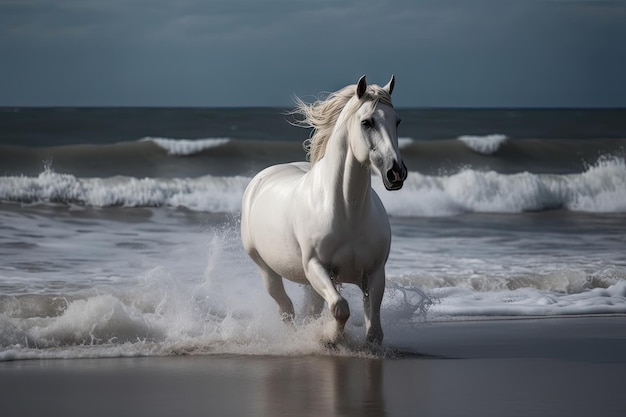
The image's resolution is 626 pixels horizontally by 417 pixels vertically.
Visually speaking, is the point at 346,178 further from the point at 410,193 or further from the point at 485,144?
the point at 485,144

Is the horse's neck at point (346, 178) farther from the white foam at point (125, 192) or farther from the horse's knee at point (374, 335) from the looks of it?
the white foam at point (125, 192)

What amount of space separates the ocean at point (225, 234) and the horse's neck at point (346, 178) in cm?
75

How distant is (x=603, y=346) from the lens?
637cm

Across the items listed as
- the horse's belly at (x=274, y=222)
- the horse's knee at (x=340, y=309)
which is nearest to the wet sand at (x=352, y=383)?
the horse's knee at (x=340, y=309)

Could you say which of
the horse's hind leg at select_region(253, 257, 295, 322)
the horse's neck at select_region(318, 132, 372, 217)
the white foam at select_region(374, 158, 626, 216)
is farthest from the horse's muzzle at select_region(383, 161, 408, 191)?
the white foam at select_region(374, 158, 626, 216)

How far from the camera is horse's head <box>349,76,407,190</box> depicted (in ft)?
17.6

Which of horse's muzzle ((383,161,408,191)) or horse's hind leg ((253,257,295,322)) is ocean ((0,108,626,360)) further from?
horse's muzzle ((383,161,408,191))

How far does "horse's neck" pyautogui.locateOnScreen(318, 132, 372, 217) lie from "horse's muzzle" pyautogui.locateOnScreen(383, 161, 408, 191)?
0.40 m

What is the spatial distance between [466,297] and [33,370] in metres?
3.63

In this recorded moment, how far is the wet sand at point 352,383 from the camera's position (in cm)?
465

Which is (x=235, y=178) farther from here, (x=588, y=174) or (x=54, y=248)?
(x=54, y=248)

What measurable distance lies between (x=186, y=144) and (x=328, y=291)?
18185mm

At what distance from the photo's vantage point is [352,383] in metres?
5.14

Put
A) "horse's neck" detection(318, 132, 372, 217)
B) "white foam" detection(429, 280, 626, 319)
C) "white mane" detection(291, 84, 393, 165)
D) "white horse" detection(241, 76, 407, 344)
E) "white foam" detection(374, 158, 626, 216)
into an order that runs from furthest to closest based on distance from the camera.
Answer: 1. "white foam" detection(374, 158, 626, 216)
2. "white foam" detection(429, 280, 626, 319)
3. "white mane" detection(291, 84, 393, 165)
4. "horse's neck" detection(318, 132, 372, 217)
5. "white horse" detection(241, 76, 407, 344)
